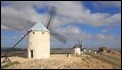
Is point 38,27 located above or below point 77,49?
above

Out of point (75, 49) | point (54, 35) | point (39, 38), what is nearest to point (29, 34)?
point (39, 38)

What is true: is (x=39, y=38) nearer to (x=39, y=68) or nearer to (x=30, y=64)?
(x=30, y=64)

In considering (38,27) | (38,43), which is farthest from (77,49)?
(38,43)

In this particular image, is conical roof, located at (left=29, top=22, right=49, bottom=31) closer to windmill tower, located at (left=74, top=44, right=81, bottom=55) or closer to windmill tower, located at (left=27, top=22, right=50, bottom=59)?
windmill tower, located at (left=27, top=22, right=50, bottom=59)

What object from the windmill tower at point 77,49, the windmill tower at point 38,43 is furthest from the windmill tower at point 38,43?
the windmill tower at point 77,49

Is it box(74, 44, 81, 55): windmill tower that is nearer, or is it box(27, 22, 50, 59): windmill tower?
box(27, 22, 50, 59): windmill tower

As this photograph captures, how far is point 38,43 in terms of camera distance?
29297 mm

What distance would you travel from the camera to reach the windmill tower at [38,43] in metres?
29.3

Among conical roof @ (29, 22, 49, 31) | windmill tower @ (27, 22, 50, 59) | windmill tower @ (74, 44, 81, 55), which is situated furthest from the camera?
windmill tower @ (74, 44, 81, 55)

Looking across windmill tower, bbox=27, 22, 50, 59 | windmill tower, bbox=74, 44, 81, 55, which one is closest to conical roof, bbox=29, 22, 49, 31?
windmill tower, bbox=27, 22, 50, 59

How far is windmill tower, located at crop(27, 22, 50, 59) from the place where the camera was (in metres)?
29.3

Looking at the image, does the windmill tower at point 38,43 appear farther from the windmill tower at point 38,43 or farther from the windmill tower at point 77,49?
the windmill tower at point 77,49

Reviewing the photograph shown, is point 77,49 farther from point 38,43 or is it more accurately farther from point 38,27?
point 38,43

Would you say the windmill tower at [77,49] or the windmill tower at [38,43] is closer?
the windmill tower at [38,43]
